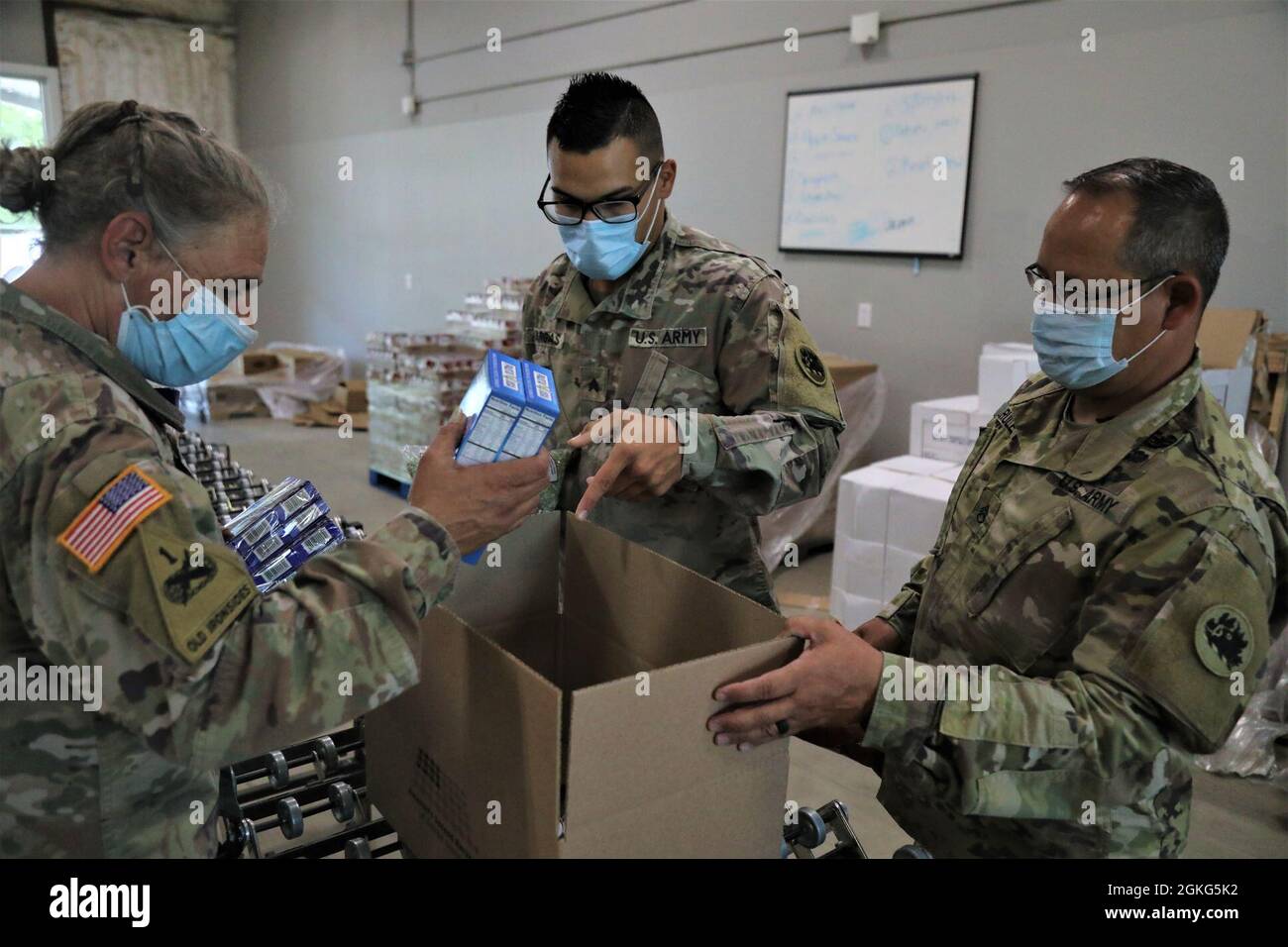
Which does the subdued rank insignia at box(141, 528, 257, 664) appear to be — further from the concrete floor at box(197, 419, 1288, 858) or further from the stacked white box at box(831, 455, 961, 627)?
the stacked white box at box(831, 455, 961, 627)

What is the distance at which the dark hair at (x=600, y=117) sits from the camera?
5.52ft

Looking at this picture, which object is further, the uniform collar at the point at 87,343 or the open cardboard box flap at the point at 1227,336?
the open cardboard box flap at the point at 1227,336

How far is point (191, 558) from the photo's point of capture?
821 millimetres

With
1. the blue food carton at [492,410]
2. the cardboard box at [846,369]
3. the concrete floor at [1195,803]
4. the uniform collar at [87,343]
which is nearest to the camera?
the uniform collar at [87,343]

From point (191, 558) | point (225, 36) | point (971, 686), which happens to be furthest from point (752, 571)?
point (225, 36)

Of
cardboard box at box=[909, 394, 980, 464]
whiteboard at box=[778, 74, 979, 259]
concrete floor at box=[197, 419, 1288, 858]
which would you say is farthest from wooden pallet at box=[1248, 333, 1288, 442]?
whiteboard at box=[778, 74, 979, 259]

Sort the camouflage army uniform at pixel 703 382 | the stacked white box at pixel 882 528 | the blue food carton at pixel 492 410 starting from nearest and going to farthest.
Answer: the blue food carton at pixel 492 410
the camouflage army uniform at pixel 703 382
the stacked white box at pixel 882 528

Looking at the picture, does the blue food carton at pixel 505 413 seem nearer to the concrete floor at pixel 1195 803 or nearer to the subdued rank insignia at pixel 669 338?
the subdued rank insignia at pixel 669 338

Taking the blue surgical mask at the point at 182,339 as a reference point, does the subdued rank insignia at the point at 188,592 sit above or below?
below

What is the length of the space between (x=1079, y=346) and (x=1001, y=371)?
246 centimetres

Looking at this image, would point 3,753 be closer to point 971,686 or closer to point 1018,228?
point 971,686

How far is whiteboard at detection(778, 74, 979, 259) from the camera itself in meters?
4.39

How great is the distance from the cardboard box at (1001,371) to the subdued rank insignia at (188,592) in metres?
3.14

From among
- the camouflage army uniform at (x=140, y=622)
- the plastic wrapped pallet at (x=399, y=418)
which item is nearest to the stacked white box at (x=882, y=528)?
the camouflage army uniform at (x=140, y=622)
